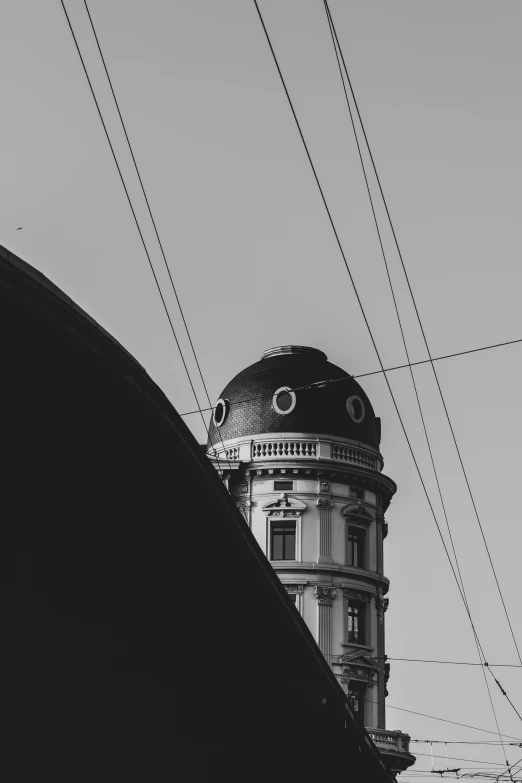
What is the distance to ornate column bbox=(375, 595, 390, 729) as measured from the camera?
140 feet

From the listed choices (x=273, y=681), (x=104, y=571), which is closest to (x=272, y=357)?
(x=273, y=681)

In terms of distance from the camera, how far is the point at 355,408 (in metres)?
46.3

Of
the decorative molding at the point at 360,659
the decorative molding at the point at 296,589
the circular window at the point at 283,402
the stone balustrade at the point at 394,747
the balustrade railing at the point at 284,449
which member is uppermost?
the circular window at the point at 283,402

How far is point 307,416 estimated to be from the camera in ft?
147

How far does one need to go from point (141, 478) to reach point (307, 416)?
34963 millimetres

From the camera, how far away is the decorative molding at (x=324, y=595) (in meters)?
42.2

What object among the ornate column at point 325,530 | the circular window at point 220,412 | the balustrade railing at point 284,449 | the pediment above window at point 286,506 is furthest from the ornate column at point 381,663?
the circular window at point 220,412

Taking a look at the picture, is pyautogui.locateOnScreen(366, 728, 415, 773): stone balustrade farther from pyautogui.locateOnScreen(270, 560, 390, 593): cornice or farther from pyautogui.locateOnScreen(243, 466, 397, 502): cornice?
pyautogui.locateOnScreen(243, 466, 397, 502): cornice

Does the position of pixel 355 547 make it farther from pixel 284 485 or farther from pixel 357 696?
pixel 357 696

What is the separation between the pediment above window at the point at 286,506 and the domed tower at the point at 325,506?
0.04 m

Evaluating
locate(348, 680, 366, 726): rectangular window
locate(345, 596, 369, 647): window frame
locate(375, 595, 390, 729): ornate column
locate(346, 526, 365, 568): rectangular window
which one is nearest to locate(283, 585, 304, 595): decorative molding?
locate(345, 596, 369, 647): window frame

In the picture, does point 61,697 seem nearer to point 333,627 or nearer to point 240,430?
point 333,627

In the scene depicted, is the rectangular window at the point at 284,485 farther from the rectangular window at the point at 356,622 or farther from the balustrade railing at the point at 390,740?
the balustrade railing at the point at 390,740

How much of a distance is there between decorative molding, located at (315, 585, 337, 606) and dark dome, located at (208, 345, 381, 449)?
6.37m
